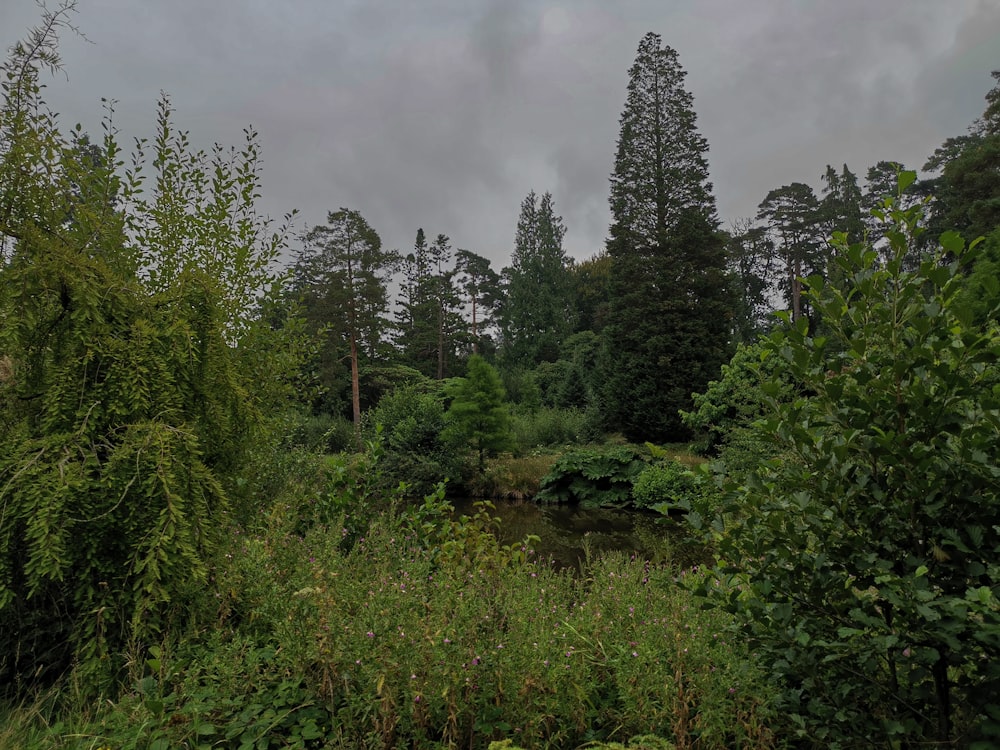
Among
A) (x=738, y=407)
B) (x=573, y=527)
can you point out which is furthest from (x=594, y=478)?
(x=738, y=407)

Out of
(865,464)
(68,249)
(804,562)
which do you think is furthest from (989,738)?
(68,249)

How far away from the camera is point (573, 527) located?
11.5m

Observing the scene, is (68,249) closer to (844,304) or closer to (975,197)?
(844,304)

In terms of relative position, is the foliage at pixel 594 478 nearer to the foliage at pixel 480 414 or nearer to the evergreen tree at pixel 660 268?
the foliage at pixel 480 414

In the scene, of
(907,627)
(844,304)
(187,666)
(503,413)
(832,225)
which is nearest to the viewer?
(907,627)

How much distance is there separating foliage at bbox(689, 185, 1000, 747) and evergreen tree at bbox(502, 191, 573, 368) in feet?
108

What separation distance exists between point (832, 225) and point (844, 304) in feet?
123

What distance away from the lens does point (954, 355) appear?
1420 mm

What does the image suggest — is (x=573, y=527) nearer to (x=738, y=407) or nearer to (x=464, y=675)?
(x=738, y=407)

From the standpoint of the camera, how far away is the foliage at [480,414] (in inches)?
604

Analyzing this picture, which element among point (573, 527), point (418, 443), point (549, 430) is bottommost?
point (573, 527)

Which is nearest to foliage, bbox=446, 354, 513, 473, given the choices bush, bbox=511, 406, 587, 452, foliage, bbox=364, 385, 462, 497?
foliage, bbox=364, 385, 462, 497

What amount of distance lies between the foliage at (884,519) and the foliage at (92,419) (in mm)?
2297

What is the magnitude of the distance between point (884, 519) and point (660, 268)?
20486 mm
